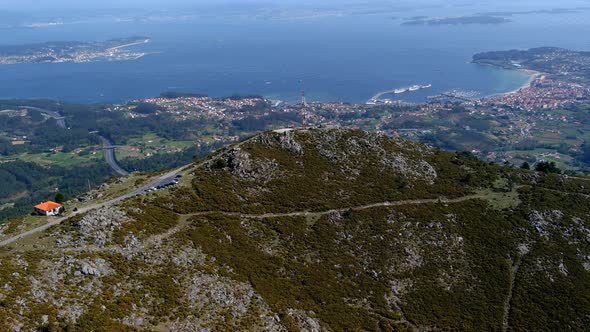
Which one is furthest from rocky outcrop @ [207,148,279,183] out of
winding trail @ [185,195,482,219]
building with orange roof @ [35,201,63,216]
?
building with orange roof @ [35,201,63,216]

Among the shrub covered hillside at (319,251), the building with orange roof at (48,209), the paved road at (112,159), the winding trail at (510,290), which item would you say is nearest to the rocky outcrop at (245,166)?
the shrub covered hillside at (319,251)

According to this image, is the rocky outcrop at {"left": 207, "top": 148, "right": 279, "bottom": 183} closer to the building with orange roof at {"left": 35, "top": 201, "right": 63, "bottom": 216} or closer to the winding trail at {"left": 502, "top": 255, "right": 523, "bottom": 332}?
the building with orange roof at {"left": 35, "top": 201, "right": 63, "bottom": 216}

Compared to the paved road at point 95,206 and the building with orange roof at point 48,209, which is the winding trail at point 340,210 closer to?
the paved road at point 95,206

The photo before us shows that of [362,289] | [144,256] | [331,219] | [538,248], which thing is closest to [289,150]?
[331,219]

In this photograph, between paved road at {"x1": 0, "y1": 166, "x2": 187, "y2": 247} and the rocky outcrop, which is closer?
paved road at {"x1": 0, "y1": 166, "x2": 187, "y2": 247}

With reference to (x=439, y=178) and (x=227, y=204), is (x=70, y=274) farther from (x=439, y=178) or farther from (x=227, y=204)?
(x=439, y=178)

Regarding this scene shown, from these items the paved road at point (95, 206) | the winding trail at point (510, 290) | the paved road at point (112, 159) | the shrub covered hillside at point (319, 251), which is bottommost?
the paved road at point (112, 159)
